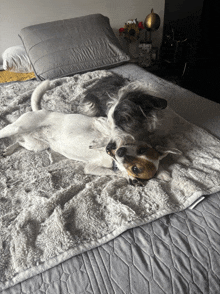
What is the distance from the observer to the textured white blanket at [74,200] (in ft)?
1.94

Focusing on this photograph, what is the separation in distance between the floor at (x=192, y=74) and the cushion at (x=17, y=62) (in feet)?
4.79

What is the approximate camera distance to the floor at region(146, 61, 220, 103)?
101 inches

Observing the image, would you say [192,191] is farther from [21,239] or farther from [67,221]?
[21,239]

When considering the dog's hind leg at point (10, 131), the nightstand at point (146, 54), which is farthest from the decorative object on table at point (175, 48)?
the dog's hind leg at point (10, 131)

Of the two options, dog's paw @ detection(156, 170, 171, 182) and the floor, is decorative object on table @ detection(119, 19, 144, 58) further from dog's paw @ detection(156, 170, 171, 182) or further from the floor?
dog's paw @ detection(156, 170, 171, 182)

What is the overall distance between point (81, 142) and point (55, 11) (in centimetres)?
207

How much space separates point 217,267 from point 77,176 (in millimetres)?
516

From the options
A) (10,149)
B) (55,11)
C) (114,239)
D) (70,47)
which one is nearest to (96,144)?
(114,239)

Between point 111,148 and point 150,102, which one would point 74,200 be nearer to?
point 111,148

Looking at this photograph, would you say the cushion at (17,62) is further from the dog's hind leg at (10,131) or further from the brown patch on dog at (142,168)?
the brown patch on dog at (142,168)

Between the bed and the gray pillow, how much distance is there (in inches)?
43.8

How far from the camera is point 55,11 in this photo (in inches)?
91.7

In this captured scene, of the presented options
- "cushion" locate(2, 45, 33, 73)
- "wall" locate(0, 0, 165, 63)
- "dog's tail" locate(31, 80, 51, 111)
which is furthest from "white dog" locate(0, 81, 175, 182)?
"wall" locate(0, 0, 165, 63)

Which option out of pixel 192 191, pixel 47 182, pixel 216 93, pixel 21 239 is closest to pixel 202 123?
pixel 192 191
